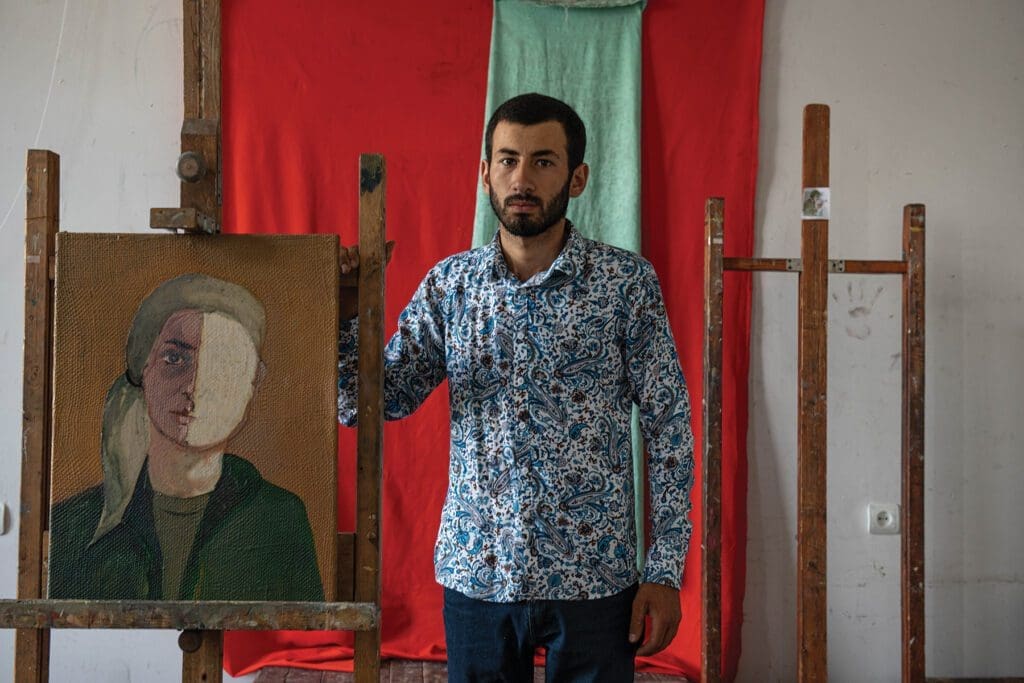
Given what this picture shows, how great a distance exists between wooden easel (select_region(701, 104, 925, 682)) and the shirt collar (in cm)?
77

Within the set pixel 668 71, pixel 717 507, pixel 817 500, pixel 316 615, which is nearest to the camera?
pixel 316 615

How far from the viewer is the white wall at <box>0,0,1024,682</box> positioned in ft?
7.88

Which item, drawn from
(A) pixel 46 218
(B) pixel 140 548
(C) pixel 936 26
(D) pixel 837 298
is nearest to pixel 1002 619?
(D) pixel 837 298

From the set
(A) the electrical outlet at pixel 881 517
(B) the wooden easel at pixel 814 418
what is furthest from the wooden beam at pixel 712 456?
(A) the electrical outlet at pixel 881 517

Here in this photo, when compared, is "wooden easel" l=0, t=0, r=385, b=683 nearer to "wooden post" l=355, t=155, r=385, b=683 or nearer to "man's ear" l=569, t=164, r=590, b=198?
"wooden post" l=355, t=155, r=385, b=683

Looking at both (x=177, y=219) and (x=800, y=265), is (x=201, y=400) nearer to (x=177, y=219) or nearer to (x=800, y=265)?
(x=177, y=219)

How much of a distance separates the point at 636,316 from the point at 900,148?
5.33ft

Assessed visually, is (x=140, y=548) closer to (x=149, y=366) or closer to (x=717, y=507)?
(x=149, y=366)

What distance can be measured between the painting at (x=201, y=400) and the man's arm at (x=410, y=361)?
0.10 meters

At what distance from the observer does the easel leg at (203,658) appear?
1185 mm

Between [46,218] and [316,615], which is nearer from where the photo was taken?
[316,615]

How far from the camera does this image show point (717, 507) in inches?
78.7

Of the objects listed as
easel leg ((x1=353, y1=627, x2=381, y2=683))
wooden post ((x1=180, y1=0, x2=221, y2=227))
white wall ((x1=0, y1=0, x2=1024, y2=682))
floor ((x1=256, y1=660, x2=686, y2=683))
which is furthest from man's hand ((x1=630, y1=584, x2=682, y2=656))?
white wall ((x1=0, y1=0, x2=1024, y2=682))

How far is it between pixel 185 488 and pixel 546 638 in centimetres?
56
